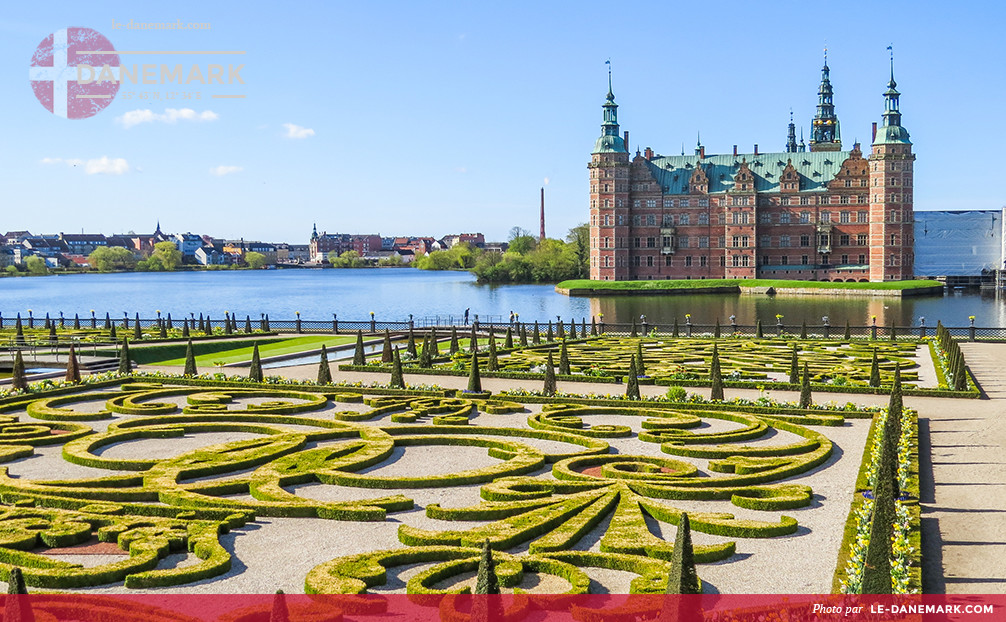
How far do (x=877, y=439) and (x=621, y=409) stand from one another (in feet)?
24.0

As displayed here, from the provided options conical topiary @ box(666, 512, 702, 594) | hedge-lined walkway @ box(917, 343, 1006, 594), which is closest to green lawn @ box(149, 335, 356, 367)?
hedge-lined walkway @ box(917, 343, 1006, 594)

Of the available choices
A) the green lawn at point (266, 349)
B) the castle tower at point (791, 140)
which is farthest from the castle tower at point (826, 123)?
the green lawn at point (266, 349)

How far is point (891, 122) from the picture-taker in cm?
11000

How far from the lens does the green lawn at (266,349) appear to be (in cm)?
4087

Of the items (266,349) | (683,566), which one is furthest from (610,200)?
(683,566)

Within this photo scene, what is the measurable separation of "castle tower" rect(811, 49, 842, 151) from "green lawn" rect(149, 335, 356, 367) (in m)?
104

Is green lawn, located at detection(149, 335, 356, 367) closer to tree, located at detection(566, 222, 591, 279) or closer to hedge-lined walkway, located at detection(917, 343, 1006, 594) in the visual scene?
hedge-lined walkway, located at detection(917, 343, 1006, 594)

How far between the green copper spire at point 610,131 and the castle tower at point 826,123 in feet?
111

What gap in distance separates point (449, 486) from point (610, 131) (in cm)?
10789

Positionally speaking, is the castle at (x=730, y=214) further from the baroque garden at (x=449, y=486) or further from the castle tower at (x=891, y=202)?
the baroque garden at (x=449, y=486)

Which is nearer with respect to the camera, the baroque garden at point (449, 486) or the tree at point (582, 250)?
the baroque garden at point (449, 486)

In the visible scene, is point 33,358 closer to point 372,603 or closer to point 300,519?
point 300,519

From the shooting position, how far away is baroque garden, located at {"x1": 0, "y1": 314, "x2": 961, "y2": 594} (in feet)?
41.4

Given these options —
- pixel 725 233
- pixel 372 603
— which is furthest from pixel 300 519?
pixel 725 233
